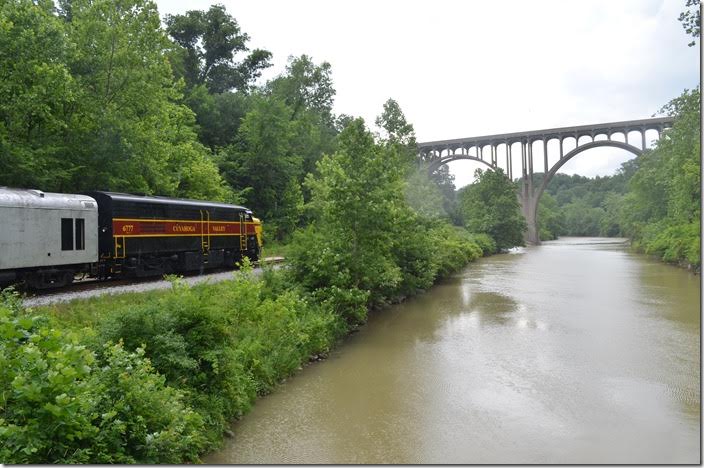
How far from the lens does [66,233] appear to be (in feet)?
41.0

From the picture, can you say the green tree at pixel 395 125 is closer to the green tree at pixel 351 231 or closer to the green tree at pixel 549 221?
the green tree at pixel 351 231

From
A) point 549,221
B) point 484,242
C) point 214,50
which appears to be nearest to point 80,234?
point 214,50

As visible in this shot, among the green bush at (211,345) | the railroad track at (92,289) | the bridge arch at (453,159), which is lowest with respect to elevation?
the green bush at (211,345)

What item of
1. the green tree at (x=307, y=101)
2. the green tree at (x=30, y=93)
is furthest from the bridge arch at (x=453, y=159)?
the green tree at (x=30, y=93)

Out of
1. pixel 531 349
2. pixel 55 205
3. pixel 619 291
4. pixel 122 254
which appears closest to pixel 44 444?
pixel 55 205

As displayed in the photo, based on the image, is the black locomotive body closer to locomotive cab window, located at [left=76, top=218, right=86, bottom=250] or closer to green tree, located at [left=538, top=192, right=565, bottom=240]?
locomotive cab window, located at [left=76, top=218, right=86, bottom=250]

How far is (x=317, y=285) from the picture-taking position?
16234 mm

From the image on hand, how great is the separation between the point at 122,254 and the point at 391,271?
28.0 feet

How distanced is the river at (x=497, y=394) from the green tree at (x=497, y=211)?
34420 mm

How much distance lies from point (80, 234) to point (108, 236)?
48.5 inches

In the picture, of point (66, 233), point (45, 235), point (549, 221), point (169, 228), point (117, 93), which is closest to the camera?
point (45, 235)

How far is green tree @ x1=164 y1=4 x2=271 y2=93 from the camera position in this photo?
1567 inches

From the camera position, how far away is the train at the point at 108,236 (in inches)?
446

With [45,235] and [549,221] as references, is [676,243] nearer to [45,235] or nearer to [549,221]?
[45,235]
